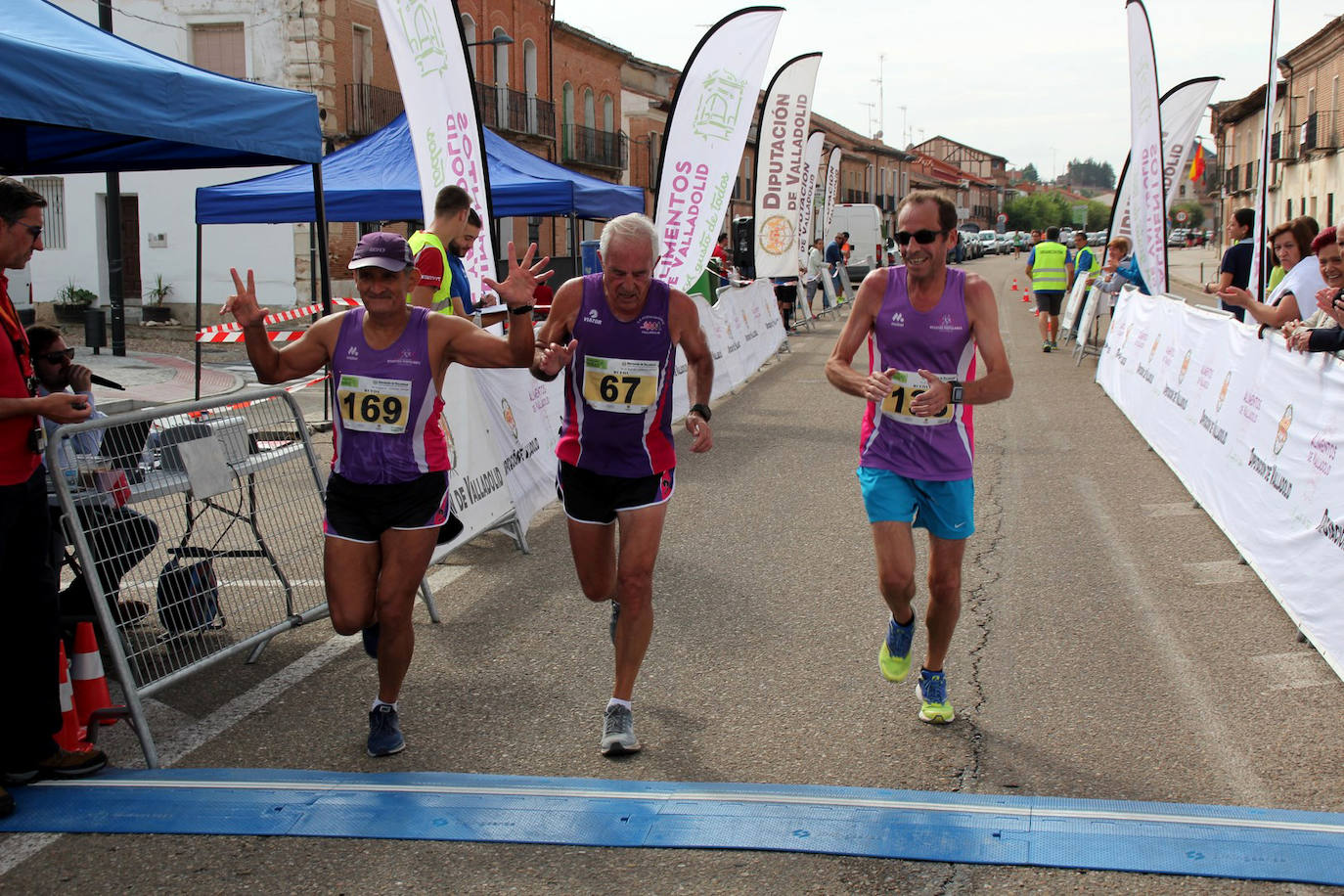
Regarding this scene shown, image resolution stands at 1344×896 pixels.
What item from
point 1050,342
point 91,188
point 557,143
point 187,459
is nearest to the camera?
point 187,459

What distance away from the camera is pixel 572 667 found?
209 inches

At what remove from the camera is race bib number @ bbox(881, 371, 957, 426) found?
15.1 feet

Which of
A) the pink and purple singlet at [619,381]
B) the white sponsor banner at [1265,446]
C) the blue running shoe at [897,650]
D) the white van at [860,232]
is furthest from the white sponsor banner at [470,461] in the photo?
the white van at [860,232]

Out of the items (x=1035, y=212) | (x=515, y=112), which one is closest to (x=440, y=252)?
(x=515, y=112)

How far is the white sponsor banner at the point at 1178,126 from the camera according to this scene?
18078mm

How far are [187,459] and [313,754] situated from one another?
136cm

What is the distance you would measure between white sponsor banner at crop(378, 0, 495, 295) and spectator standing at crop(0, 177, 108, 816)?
4364mm

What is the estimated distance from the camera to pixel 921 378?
4555mm

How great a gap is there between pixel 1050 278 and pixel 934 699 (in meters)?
15.5

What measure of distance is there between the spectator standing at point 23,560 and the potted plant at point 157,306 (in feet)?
78.8

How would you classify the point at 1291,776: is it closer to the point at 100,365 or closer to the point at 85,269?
the point at 100,365

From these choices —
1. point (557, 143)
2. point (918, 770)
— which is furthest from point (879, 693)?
point (557, 143)

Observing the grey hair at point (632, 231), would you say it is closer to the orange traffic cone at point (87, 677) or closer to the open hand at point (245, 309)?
the open hand at point (245, 309)

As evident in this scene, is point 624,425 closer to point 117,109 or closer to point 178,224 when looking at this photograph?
point 117,109
